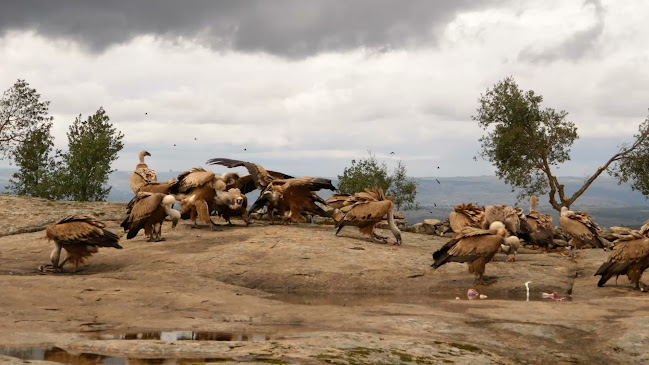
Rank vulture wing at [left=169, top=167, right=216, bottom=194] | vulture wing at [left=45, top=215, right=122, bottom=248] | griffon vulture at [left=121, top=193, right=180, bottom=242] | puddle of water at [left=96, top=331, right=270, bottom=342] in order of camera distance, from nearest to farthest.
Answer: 1. puddle of water at [left=96, top=331, right=270, bottom=342]
2. vulture wing at [left=45, top=215, right=122, bottom=248]
3. griffon vulture at [left=121, top=193, right=180, bottom=242]
4. vulture wing at [left=169, top=167, right=216, bottom=194]

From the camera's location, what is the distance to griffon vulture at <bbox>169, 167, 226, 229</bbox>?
2164 centimetres

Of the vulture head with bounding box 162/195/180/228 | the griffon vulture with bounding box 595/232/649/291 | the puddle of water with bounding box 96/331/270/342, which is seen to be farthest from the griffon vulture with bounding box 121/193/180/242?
the griffon vulture with bounding box 595/232/649/291

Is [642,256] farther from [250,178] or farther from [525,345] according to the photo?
[250,178]

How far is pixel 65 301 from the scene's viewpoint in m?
11.5

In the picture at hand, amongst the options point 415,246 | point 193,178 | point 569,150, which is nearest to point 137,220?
point 193,178

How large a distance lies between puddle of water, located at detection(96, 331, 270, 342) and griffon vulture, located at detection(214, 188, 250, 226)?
12314 mm

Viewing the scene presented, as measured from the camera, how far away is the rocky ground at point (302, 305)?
8492 millimetres

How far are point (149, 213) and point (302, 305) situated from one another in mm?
7699

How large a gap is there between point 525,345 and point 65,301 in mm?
7730

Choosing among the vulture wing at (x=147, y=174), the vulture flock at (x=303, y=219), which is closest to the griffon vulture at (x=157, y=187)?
the vulture flock at (x=303, y=219)

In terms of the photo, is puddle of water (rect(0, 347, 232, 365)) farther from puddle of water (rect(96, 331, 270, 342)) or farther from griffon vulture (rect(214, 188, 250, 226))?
griffon vulture (rect(214, 188, 250, 226))

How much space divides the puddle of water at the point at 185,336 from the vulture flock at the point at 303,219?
705cm

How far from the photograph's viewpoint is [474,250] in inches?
633

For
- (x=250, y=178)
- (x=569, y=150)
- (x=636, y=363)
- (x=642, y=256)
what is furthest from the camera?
(x=569, y=150)
